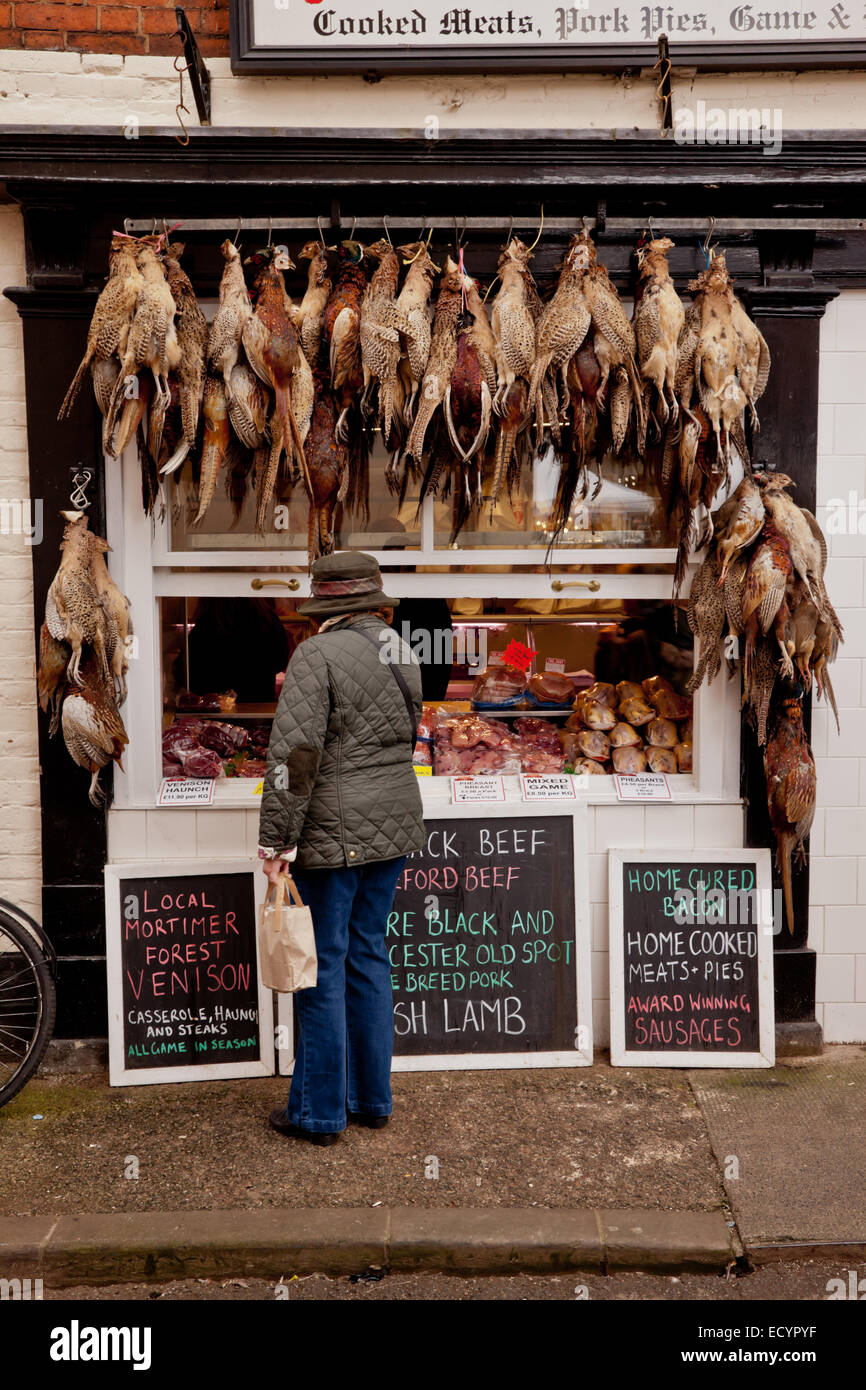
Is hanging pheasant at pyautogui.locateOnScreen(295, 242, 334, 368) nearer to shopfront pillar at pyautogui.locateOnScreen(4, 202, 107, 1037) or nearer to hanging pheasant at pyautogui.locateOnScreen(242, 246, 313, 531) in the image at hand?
hanging pheasant at pyautogui.locateOnScreen(242, 246, 313, 531)

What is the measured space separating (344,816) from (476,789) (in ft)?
3.48

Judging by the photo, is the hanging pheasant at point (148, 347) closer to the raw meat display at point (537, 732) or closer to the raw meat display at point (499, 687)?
the raw meat display at point (499, 687)

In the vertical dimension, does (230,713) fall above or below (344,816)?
above

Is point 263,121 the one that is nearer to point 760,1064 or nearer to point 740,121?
point 740,121

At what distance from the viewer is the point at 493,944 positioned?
15.5 ft

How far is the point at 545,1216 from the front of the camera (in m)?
3.67

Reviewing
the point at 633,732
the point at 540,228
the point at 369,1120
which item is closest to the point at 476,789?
the point at 633,732

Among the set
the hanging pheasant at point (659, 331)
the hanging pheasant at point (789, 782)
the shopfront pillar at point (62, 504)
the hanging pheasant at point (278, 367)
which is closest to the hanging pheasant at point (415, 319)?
the hanging pheasant at point (278, 367)

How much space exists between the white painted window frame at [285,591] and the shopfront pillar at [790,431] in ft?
0.48

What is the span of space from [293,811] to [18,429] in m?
2.12

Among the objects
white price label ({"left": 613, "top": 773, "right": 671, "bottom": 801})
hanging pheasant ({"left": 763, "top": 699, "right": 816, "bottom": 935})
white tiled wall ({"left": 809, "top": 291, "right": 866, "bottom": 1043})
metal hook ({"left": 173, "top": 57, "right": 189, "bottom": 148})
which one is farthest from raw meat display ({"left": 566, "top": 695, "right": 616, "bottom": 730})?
metal hook ({"left": 173, "top": 57, "right": 189, "bottom": 148})

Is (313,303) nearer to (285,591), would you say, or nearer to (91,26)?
(285,591)

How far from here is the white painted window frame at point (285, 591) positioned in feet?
15.4

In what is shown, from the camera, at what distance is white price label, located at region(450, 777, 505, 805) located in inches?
189
